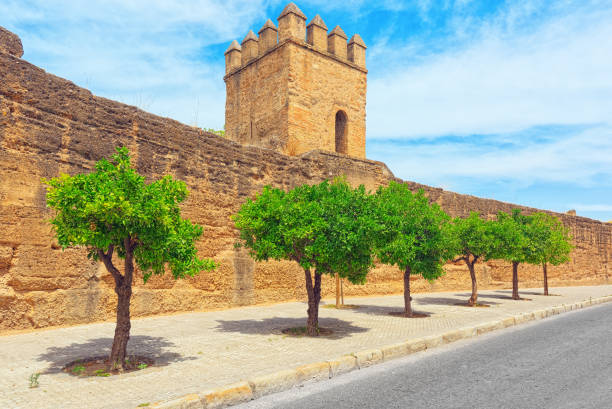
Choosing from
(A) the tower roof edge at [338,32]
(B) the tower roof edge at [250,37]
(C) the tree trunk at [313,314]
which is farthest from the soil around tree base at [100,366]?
(B) the tower roof edge at [250,37]

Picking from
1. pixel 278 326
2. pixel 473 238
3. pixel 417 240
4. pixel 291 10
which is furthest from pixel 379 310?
pixel 291 10

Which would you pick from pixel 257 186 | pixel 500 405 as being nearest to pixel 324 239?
pixel 500 405

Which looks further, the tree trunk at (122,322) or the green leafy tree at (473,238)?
the green leafy tree at (473,238)

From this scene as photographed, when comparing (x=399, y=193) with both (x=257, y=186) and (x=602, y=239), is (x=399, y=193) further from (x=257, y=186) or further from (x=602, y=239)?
(x=602, y=239)

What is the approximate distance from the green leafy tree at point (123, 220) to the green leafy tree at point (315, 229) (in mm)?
1939

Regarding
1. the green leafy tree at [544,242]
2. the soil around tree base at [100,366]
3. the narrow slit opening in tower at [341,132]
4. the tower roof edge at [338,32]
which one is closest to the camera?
the soil around tree base at [100,366]

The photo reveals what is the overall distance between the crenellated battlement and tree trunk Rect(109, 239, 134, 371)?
1511 centimetres

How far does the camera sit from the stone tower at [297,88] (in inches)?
728

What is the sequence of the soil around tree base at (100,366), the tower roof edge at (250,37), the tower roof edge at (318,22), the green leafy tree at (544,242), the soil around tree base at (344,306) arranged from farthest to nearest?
the tower roof edge at (250,37), the tower roof edge at (318,22), the green leafy tree at (544,242), the soil around tree base at (344,306), the soil around tree base at (100,366)

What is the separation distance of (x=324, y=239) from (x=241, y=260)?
4.56 m

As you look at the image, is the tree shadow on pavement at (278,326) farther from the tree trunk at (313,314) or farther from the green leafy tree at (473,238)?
the green leafy tree at (473,238)

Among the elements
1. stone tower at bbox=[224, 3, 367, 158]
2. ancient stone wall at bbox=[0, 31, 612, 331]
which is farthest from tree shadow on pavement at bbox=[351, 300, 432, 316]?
stone tower at bbox=[224, 3, 367, 158]

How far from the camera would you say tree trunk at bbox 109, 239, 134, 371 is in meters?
5.07

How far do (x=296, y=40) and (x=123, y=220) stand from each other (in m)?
15.5
